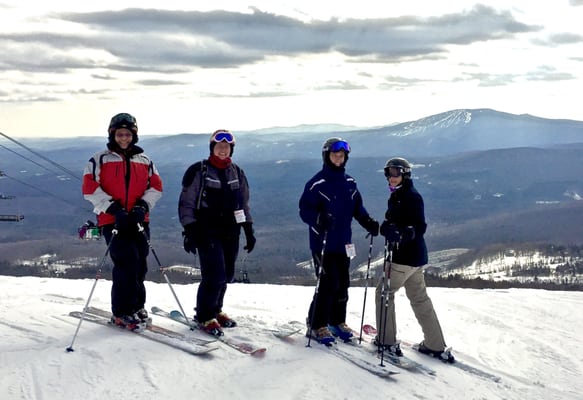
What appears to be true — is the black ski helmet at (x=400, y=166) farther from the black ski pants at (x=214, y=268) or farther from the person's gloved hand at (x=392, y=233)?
the black ski pants at (x=214, y=268)

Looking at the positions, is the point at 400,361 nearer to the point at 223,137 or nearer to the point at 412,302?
the point at 412,302

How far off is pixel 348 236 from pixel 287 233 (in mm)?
169322

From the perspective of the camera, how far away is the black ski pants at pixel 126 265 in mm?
6273

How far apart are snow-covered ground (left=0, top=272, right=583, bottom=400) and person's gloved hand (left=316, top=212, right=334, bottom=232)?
1.33m

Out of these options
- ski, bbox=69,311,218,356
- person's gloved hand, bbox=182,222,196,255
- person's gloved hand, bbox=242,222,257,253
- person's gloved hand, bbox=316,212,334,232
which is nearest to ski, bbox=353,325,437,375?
person's gloved hand, bbox=316,212,334,232

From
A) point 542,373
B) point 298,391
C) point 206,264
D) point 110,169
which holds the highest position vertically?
point 110,169

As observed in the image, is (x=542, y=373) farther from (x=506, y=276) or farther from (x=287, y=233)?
(x=287, y=233)

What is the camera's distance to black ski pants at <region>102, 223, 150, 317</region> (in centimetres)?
627

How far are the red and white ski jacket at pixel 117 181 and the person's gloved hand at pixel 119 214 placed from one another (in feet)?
0.24

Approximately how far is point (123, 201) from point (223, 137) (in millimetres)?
1281

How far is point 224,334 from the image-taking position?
661 centimetres

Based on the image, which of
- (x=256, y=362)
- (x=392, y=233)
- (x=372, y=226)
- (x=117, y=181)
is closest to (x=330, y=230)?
(x=372, y=226)

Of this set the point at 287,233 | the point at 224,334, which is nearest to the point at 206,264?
the point at 224,334

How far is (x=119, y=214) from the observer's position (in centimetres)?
605
